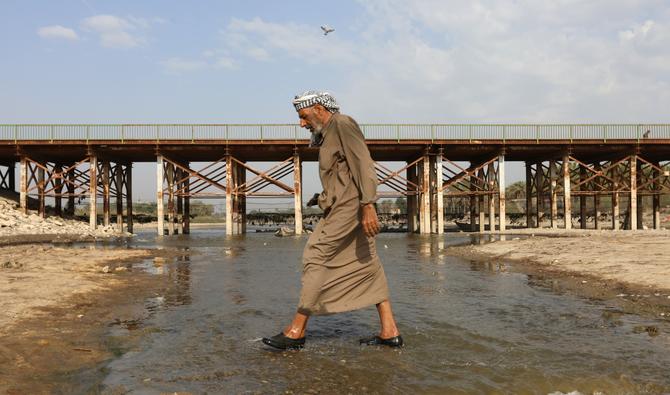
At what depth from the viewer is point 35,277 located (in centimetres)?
662

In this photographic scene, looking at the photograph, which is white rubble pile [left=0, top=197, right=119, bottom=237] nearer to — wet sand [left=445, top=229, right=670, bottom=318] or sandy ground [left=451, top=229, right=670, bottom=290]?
sandy ground [left=451, top=229, right=670, bottom=290]

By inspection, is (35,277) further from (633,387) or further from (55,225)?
(55,225)

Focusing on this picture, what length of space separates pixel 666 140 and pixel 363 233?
102 ft

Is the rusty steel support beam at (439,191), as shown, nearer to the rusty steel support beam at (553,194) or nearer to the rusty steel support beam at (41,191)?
the rusty steel support beam at (553,194)

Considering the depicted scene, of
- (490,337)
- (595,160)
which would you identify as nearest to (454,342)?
(490,337)

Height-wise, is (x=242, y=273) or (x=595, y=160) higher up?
(x=595, y=160)

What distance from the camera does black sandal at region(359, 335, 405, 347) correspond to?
12.0 ft

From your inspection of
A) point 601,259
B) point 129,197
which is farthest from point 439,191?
point 129,197

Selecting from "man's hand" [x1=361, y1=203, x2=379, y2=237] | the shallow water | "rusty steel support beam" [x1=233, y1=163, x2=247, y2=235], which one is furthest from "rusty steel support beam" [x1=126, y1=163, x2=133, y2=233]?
"man's hand" [x1=361, y1=203, x2=379, y2=237]

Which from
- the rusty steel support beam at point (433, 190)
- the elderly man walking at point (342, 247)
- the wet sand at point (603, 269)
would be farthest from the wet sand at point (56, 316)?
the rusty steel support beam at point (433, 190)

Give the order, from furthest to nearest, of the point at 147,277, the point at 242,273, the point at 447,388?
the point at 242,273, the point at 147,277, the point at 447,388

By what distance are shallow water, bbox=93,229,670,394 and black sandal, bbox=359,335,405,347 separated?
0.23 ft

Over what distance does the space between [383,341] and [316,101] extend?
6.40ft

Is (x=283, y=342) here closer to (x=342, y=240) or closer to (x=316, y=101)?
(x=342, y=240)
